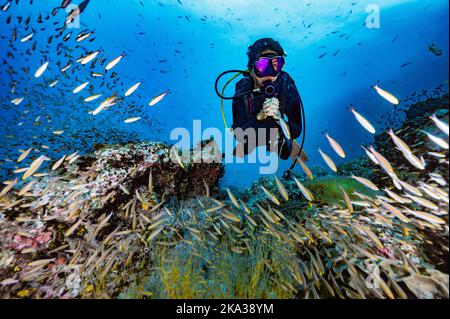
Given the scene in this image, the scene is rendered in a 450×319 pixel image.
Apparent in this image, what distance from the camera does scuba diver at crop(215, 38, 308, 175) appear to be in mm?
5523

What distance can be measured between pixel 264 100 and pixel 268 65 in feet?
2.99

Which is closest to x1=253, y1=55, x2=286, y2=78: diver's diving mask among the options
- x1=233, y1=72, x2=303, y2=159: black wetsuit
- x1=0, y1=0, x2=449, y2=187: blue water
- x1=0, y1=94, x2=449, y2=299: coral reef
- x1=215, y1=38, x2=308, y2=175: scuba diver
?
x1=215, y1=38, x2=308, y2=175: scuba diver

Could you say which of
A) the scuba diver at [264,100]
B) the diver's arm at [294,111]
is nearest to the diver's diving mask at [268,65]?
the scuba diver at [264,100]

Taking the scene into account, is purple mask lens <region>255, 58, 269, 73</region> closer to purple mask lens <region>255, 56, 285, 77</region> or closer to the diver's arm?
purple mask lens <region>255, 56, 285, 77</region>

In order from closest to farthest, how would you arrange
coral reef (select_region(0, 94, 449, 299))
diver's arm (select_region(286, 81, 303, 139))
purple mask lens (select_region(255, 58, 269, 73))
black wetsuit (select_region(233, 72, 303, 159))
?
coral reef (select_region(0, 94, 449, 299)), purple mask lens (select_region(255, 58, 269, 73)), black wetsuit (select_region(233, 72, 303, 159)), diver's arm (select_region(286, 81, 303, 139))

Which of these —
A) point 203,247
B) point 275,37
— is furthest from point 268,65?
point 275,37

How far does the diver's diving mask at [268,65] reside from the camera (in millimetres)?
5441

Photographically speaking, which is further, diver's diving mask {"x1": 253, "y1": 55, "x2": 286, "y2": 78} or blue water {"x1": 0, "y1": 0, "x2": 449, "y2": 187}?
blue water {"x1": 0, "y1": 0, "x2": 449, "y2": 187}

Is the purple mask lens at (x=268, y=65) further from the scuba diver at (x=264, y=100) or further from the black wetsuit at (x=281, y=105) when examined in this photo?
the black wetsuit at (x=281, y=105)

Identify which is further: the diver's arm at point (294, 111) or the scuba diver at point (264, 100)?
the diver's arm at point (294, 111)

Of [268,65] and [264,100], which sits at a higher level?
[268,65]

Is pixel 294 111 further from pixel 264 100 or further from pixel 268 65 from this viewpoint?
pixel 268 65

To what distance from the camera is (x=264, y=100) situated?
5.46m

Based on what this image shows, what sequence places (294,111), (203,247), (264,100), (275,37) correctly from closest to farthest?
(203,247) → (264,100) → (294,111) → (275,37)
